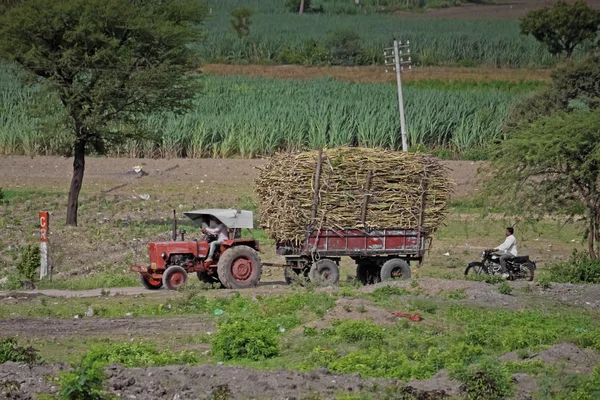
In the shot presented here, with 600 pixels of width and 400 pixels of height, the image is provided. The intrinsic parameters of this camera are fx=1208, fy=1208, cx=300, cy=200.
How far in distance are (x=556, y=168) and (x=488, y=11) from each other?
291 ft

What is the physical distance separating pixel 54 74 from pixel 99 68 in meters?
1.15

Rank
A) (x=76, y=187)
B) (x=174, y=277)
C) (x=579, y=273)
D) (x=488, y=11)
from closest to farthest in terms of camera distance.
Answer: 1. (x=174, y=277)
2. (x=579, y=273)
3. (x=76, y=187)
4. (x=488, y=11)

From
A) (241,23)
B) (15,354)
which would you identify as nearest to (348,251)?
(15,354)

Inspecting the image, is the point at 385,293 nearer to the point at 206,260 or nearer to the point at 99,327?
the point at 206,260

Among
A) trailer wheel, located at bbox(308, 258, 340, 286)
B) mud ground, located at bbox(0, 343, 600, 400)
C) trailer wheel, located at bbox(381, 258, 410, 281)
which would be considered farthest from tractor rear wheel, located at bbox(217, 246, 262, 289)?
mud ground, located at bbox(0, 343, 600, 400)

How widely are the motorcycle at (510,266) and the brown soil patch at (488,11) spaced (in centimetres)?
8472

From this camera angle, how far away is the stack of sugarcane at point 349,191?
22641 mm

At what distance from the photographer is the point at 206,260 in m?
22.7

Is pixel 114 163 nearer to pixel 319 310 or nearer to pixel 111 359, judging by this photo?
pixel 319 310

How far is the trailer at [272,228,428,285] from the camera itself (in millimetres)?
22969

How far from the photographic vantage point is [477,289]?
21047 mm

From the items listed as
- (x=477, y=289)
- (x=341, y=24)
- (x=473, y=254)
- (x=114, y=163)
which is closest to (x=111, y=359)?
(x=477, y=289)

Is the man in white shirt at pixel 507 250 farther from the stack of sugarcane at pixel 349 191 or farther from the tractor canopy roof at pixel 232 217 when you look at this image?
the tractor canopy roof at pixel 232 217

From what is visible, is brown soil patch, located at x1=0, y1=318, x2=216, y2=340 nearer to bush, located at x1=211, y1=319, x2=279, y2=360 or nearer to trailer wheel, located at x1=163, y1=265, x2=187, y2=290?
bush, located at x1=211, y1=319, x2=279, y2=360
